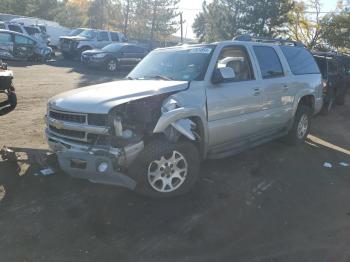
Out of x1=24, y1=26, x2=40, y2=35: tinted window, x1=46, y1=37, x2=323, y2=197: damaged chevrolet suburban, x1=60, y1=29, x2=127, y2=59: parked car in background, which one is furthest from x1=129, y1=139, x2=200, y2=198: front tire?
x1=24, y1=26, x2=40, y2=35: tinted window

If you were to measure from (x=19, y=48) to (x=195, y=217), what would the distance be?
19.2 meters

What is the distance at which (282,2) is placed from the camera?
30.2m

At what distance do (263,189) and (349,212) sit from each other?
1.08 meters

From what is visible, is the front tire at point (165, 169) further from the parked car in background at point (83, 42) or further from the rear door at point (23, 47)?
the parked car in background at point (83, 42)

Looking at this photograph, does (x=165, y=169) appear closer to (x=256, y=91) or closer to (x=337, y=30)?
(x=256, y=91)

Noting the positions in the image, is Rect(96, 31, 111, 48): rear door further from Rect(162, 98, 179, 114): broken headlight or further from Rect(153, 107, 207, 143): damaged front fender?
Rect(162, 98, 179, 114): broken headlight

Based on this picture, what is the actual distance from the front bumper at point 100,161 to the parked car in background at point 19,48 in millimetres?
17839

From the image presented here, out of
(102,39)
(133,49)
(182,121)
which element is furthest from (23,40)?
(182,121)

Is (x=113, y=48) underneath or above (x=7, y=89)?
underneath

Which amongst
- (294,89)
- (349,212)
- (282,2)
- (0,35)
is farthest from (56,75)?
(282,2)

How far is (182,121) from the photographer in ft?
16.0

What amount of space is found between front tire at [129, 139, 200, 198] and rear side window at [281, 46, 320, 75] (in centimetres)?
332

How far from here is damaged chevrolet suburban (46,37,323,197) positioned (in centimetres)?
443

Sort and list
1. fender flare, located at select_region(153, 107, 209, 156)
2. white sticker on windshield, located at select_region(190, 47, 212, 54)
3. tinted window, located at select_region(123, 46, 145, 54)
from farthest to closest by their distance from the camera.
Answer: tinted window, located at select_region(123, 46, 145, 54), white sticker on windshield, located at select_region(190, 47, 212, 54), fender flare, located at select_region(153, 107, 209, 156)
